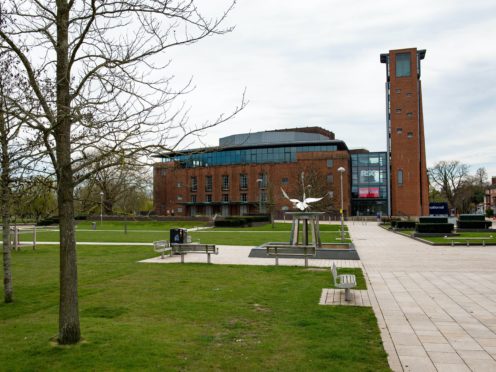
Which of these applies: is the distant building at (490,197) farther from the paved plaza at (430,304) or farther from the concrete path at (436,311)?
the concrete path at (436,311)

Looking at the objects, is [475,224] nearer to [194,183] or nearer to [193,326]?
[193,326]

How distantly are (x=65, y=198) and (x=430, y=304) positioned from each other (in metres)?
7.91

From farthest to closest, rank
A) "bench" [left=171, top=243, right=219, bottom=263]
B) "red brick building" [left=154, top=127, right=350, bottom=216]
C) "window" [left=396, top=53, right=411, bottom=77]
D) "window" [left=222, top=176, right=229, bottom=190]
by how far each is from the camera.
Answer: "window" [left=222, top=176, right=229, bottom=190] → "red brick building" [left=154, top=127, right=350, bottom=216] → "window" [left=396, top=53, right=411, bottom=77] → "bench" [left=171, top=243, right=219, bottom=263]

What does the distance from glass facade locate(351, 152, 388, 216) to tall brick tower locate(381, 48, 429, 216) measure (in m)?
6.03

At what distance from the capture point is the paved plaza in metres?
6.28

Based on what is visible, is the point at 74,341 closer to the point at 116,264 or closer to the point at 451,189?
the point at 116,264

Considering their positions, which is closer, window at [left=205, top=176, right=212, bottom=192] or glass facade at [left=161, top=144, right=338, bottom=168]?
glass facade at [left=161, top=144, right=338, bottom=168]

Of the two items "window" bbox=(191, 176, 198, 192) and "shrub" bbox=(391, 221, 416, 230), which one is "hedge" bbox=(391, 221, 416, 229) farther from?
"window" bbox=(191, 176, 198, 192)

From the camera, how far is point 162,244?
1969 centimetres

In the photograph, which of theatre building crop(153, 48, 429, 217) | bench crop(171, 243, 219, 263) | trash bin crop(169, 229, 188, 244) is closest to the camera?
bench crop(171, 243, 219, 263)

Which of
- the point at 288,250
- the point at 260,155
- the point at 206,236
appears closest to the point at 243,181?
the point at 260,155

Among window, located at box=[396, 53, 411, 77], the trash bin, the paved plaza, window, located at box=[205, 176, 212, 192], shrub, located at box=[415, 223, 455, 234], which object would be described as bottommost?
the paved plaza

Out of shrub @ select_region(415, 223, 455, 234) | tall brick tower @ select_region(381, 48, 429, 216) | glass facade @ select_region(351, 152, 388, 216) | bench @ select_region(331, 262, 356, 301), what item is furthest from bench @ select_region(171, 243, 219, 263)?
glass facade @ select_region(351, 152, 388, 216)

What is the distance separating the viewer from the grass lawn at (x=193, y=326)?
6.00 meters
